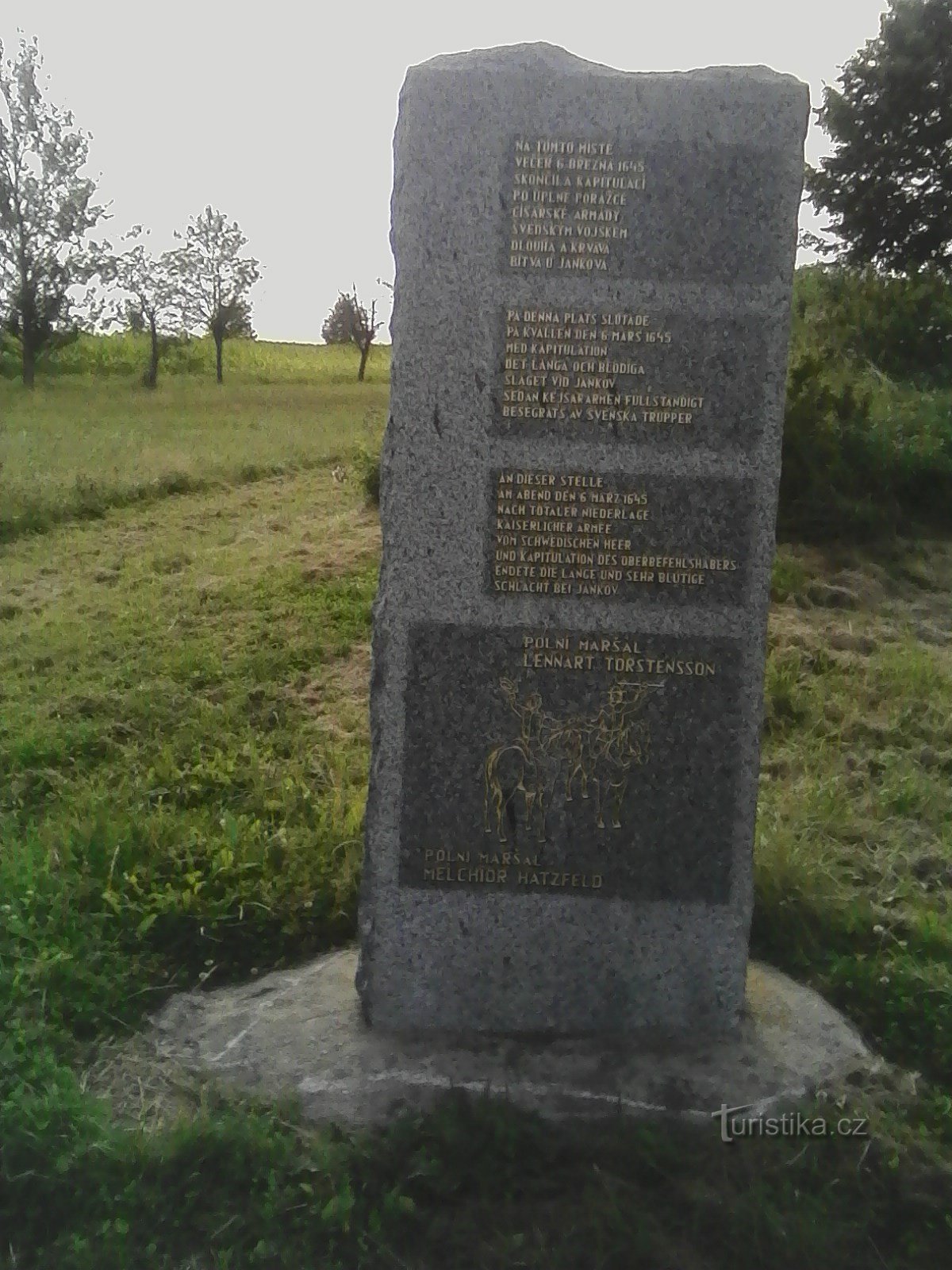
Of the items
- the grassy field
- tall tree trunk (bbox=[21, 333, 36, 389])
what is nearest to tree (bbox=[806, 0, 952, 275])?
the grassy field

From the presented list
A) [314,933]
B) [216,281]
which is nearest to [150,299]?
[216,281]

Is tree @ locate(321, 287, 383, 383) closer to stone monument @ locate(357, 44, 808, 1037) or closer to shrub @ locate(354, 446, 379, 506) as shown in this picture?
shrub @ locate(354, 446, 379, 506)

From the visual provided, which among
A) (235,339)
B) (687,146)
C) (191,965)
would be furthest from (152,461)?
(687,146)

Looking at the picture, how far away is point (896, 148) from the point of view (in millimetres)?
12266

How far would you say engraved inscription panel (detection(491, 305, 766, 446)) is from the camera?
274 centimetres

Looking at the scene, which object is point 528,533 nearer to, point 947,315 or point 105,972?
point 105,972

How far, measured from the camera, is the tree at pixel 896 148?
11602 millimetres

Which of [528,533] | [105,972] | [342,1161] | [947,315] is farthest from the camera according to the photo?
[947,315]

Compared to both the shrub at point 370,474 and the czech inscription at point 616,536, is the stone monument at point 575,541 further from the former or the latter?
the shrub at point 370,474

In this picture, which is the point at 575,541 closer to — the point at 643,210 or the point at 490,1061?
the point at 643,210

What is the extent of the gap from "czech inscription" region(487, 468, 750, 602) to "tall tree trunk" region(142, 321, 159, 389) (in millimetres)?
7345

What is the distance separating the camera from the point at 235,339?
9.32m

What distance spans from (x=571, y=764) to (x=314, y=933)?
1.09 metres

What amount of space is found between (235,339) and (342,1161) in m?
7.82
